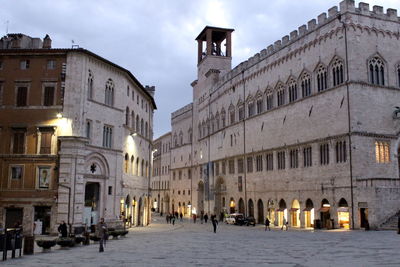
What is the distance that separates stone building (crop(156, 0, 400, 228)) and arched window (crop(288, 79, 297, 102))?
107mm

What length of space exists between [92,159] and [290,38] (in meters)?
25.3

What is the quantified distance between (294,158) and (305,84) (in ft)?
25.6

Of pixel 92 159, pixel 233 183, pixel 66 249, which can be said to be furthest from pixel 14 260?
pixel 233 183

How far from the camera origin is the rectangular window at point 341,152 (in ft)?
135

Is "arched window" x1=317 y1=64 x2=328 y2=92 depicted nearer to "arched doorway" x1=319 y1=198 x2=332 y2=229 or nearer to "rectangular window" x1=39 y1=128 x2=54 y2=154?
"arched doorway" x1=319 y1=198 x2=332 y2=229

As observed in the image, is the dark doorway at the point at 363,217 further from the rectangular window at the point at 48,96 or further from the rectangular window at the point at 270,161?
the rectangular window at the point at 48,96

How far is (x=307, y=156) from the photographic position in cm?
4628

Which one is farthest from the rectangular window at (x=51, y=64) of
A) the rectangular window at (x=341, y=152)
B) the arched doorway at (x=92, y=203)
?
the rectangular window at (x=341, y=152)

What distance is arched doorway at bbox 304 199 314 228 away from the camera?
45338mm

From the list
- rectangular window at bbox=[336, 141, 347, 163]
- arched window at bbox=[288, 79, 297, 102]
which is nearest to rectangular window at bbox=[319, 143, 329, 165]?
rectangular window at bbox=[336, 141, 347, 163]

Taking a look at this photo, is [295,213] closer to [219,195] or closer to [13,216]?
[219,195]

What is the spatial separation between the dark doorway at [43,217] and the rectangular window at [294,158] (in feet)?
81.9

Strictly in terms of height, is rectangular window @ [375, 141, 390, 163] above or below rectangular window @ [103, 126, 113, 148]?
below

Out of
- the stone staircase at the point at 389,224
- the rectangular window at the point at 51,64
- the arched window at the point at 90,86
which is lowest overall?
the stone staircase at the point at 389,224
